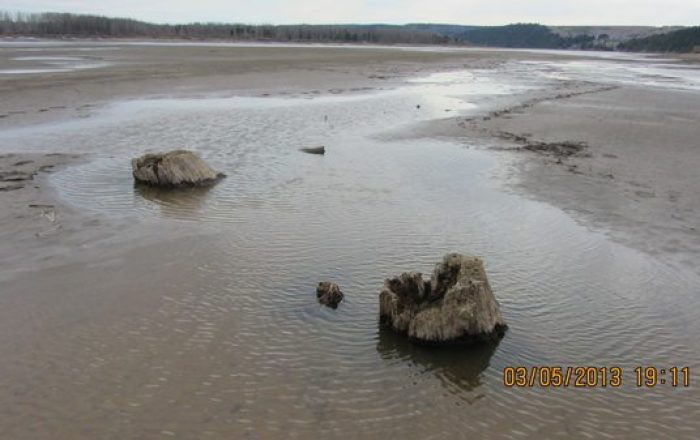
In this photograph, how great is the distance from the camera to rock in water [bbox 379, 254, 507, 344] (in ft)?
21.4

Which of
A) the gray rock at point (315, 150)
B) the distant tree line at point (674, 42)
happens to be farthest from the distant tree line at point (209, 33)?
the gray rock at point (315, 150)

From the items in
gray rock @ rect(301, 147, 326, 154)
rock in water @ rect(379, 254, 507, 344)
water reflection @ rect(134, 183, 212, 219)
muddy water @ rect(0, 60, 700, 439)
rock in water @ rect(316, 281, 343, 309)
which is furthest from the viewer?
gray rock @ rect(301, 147, 326, 154)

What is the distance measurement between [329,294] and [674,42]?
156m

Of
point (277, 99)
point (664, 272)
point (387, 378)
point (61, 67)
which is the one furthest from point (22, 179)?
point (61, 67)

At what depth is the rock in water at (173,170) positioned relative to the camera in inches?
498

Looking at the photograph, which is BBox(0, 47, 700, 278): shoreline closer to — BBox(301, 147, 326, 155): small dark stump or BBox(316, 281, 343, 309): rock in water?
BBox(301, 147, 326, 155): small dark stump

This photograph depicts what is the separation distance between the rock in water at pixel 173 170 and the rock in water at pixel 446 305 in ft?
23.4

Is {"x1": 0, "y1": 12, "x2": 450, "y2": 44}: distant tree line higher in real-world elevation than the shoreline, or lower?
higher

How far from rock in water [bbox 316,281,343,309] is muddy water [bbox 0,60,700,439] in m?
0.14

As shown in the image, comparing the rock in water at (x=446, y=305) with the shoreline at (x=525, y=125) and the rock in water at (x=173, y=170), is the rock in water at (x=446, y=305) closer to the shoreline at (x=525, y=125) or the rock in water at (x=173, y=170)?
the shoreline at (x=525, y=125)

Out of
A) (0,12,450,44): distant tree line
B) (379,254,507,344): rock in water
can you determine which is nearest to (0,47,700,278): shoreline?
(379,254,507,344): rock in water

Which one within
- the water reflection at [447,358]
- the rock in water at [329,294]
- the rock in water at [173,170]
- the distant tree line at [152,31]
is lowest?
the water reflection at [447,358]

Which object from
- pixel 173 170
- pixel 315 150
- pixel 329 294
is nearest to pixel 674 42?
pixel 315 150

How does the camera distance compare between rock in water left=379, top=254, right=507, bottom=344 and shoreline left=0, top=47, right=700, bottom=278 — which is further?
shoreline left=0, top=47, right=700, bottom=278
